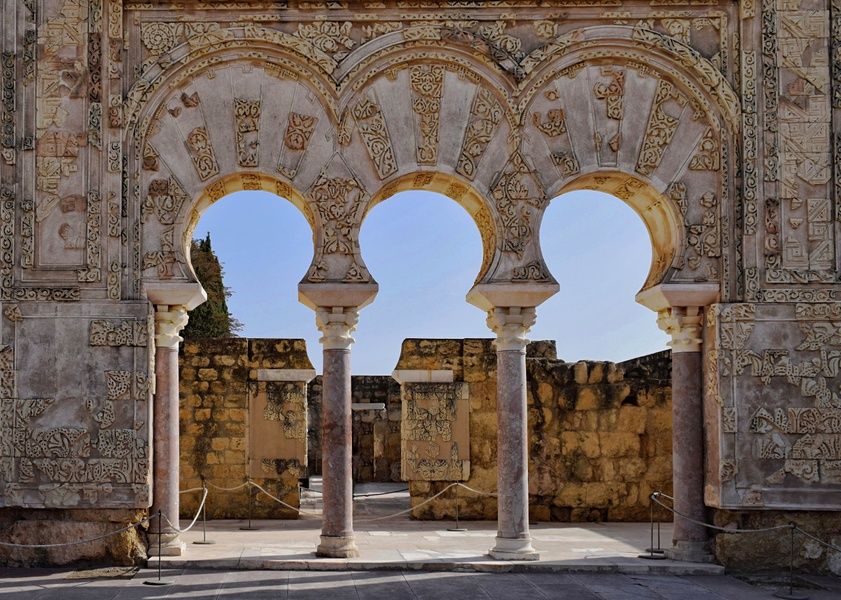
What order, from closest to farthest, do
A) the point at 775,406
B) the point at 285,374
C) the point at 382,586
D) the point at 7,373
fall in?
the point at 382,586 < the point at 7,373 < the point at 775,406 < the point at 285,374

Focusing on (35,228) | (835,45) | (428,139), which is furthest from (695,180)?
(35,228)

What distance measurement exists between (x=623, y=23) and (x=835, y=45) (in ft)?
7.33

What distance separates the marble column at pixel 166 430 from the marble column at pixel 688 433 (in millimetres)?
5108

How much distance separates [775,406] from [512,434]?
2.67 meters

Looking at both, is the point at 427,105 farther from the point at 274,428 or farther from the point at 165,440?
the point at 274,428

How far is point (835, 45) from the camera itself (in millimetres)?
11094

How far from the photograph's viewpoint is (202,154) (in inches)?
428

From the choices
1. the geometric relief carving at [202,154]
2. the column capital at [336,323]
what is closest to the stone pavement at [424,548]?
the column capital at [336,323]

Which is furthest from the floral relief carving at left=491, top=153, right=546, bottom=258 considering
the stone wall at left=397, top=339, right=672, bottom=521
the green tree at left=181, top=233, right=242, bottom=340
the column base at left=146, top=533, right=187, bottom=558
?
the green tree at left=181, top=233, right=242, bottom=340

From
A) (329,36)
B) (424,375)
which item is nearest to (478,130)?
(329,36)

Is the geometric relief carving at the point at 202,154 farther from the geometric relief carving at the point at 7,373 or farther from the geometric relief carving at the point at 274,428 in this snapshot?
the geometric relief carving at the point at 274,428

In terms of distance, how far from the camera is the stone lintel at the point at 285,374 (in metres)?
14.7

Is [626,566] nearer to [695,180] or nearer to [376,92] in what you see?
[695,180]

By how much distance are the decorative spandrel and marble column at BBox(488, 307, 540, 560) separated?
1.92 meters
